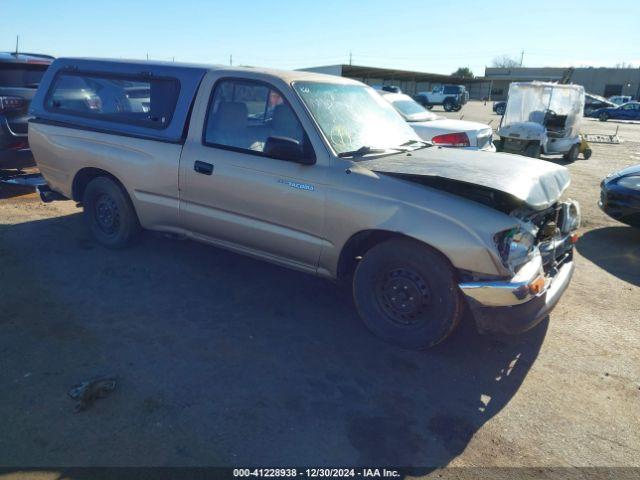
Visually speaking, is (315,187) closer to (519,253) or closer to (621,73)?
(519,253)

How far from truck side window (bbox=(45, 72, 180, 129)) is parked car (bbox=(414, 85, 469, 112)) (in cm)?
3804

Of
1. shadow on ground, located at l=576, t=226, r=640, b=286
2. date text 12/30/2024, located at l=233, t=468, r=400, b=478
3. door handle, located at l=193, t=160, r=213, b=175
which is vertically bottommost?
date text 12/30/2024, located at l=233, t=468, r=400, b=478

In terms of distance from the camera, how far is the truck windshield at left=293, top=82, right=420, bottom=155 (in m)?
3.98

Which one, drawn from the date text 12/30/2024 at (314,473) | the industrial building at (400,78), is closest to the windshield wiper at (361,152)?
the date text 12/30/2024 at (314,473)

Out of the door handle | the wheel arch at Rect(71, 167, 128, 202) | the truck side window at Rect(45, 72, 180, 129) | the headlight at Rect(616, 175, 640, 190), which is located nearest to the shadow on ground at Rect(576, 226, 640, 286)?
the headlight at Rect(616, 175, 640, 190)

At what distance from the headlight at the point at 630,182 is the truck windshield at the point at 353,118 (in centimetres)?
336

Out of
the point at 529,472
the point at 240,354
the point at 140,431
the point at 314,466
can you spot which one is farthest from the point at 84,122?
the point at 529,472

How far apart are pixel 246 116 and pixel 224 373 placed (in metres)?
2.21

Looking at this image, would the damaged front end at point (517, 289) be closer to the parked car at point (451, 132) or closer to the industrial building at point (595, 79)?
the parked car at point (451, 132)

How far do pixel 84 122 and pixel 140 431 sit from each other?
3.62 metres

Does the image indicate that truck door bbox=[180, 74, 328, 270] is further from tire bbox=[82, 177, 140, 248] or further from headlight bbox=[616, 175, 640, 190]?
headlight bbox=[616, 175, 640, 190]

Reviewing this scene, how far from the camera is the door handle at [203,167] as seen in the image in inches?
168

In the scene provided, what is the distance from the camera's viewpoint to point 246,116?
14.0 feet

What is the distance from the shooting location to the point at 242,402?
3027 mm
